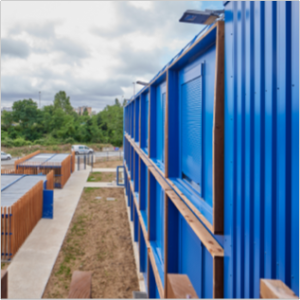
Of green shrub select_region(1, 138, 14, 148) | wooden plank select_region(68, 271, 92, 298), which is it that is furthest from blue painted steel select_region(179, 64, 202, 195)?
green shrub select_region(1, 138, 14, 148)

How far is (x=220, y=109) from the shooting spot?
6.97 ft

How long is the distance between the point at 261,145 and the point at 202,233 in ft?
4.08

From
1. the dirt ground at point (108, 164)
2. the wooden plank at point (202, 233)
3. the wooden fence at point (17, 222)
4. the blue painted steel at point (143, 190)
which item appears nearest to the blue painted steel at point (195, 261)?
the wooden plank at point (202, 233)

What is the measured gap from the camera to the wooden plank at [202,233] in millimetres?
2168

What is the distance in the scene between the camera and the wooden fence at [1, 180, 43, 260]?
9094mm

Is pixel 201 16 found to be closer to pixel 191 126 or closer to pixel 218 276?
pixel 191 126

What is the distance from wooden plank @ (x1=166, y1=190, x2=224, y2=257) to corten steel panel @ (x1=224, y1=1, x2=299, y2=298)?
13cm

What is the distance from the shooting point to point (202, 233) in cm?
254

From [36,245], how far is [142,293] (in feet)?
16.8

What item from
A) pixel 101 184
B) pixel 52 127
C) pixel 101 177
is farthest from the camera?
pixel 52 127

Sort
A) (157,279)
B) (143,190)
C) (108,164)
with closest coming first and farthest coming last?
(157,279), (143,190), (108,164)

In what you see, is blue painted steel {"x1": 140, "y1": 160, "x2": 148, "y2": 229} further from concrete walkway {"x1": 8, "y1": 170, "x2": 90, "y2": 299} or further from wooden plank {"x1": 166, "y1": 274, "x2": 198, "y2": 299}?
wooden plank {"x1": 166, "y1": 274, "x2": 198, "y2": 299}

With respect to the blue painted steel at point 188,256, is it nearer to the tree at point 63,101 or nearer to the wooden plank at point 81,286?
the wooden plank at point 81,286

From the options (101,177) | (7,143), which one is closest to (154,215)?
(101,177)
